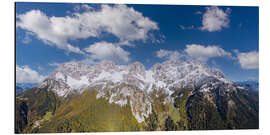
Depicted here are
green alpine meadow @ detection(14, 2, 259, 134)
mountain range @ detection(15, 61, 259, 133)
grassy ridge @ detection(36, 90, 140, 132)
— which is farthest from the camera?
mountain range @ detection(15, 61, 259, 133)

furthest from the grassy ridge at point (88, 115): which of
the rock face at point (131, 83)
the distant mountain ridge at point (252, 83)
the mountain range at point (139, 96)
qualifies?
the distant mountain ridge at point (252, 83)

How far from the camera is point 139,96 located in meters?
17.0

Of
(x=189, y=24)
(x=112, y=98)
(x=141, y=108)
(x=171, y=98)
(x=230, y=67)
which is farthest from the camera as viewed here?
(x=171, y=98)

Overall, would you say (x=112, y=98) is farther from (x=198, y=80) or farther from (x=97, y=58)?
(x=198, y=80)

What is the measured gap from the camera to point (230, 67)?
1034 cm

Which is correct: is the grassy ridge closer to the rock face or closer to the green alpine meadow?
the green alpine meadow

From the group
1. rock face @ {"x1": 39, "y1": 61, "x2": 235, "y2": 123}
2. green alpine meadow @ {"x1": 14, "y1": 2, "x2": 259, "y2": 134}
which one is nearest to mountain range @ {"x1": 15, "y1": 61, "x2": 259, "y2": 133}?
rock face @ {"x1": 39, "y1": 61, "x2": 235, "y2": 123}

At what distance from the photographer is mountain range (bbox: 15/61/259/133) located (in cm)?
1220

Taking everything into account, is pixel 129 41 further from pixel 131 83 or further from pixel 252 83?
pixel 252 83

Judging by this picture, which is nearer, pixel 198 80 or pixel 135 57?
pixel 135 57

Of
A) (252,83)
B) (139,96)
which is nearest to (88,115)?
(139,96)
